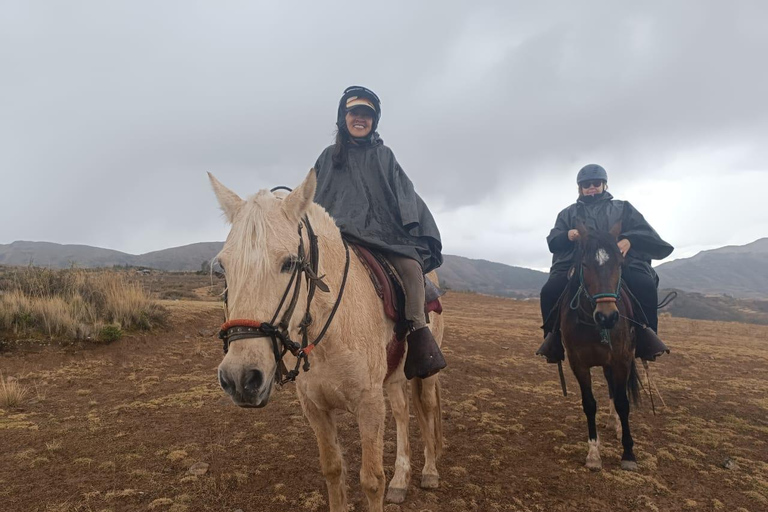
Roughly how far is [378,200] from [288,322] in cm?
183

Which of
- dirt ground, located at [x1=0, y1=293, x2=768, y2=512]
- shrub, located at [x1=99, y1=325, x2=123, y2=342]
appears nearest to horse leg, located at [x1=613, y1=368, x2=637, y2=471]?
dirt ground, located at [x1=0, y1=293, x2=768, y2=512]

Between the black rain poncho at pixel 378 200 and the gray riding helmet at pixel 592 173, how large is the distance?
324 cm

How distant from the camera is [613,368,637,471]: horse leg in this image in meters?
4.19

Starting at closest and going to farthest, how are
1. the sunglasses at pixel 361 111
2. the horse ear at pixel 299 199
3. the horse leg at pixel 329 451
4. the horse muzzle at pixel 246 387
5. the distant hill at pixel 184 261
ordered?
the horse muzzle at pixel 246 387 < the horse ear at pixel 299 199 < the horse leg at pixel 329 451 < the sunglasses at pixel 361 111 < the distant hill at pixel 184 261

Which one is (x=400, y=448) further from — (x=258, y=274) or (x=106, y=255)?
(x=106, y=255)

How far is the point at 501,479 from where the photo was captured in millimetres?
3791

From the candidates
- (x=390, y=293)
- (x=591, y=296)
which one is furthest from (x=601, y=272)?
(x=390, y=293)

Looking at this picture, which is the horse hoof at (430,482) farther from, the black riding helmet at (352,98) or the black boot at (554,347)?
the black riding helmet at (352,98)

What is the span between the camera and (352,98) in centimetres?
351

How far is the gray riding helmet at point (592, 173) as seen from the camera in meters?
5.52

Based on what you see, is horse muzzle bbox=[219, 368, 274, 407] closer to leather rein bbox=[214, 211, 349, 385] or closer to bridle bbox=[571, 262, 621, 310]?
leather rein bbox=[214, 211, 349, 385]

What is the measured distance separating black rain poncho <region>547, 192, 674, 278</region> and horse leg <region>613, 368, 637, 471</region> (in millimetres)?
1596

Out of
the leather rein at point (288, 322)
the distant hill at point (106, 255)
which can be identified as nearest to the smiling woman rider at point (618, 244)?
the leather rein at point (288, 322)

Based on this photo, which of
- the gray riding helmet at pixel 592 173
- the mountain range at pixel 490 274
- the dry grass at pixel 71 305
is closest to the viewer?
the gray riding helmet at pixel 592 173
